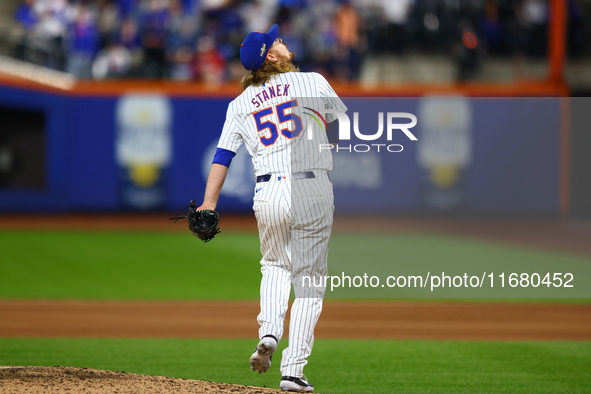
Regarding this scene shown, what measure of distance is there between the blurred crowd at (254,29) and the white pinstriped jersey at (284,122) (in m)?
13.3

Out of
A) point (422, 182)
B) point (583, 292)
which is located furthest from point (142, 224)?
point (583, 292)

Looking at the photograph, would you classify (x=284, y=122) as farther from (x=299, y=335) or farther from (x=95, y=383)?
(x=95, y=383)

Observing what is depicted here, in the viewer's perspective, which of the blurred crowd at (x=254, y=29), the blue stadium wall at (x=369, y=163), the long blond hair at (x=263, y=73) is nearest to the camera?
the long blond hair at (x=263, y=73)

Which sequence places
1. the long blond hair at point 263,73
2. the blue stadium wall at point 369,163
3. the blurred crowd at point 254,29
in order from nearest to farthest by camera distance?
the long blond hair at point 263,73 → the blue stadium wall at point 369,163 → the blurred crowd at point 254,29

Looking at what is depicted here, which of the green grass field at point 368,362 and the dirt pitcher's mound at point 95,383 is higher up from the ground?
the green grass field at point 368,362

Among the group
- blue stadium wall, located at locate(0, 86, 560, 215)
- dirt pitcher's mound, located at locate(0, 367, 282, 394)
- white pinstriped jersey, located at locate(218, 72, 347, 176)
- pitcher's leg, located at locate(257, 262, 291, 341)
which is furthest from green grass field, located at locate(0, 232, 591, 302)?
white pinstriped jersey, located at locate(218, 72, 347, 176)

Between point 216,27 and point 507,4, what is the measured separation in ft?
19.8

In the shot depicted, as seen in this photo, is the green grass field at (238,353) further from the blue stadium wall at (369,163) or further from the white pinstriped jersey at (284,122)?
the blue stadium wall at (369,163)

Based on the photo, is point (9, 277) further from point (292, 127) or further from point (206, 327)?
point (292, 127)

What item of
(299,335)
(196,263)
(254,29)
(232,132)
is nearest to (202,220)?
(232,132)

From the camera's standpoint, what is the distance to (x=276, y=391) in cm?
459

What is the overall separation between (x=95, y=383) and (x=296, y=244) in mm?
1244

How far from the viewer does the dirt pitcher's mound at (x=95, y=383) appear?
4.46 meters

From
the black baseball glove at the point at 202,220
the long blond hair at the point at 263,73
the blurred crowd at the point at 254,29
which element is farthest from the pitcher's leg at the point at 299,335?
the blurred crowd at the point at 254,29
